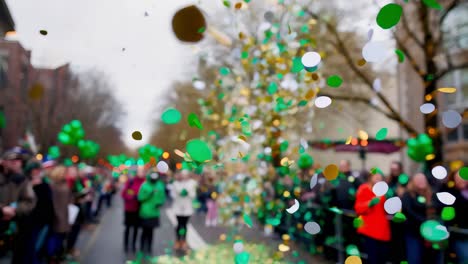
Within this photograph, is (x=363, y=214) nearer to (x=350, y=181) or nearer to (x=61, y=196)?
(x=350, y=181)

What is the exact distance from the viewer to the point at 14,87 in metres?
13.5

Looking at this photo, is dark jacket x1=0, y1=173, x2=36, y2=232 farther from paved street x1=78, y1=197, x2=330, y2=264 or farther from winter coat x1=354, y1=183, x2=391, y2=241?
winter coat x1=354, y1=183, x2=391, y2=241

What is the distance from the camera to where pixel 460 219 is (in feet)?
19.6

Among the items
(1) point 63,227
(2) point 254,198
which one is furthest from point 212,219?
(1) point 63,227

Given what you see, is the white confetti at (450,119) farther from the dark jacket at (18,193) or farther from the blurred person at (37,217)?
the blurred person at (37,217)

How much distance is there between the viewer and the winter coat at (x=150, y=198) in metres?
8.57

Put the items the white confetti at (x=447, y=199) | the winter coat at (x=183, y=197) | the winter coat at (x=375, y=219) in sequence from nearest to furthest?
the white confetti at (x=447, y=199) → the winter coat at (x=375, y=219) → the winter coat at (x=183, y=197)

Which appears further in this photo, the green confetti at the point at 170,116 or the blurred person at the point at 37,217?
the blurred person at the point at 37,217

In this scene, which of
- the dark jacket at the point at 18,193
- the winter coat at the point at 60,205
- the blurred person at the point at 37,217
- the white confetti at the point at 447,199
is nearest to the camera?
the white confetti at the point at 447,199

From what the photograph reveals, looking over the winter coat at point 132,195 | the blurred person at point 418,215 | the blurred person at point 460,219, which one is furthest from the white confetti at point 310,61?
the winter coat at point 132,195

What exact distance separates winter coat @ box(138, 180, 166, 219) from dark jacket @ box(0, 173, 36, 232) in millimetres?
2516

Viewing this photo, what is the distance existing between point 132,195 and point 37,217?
9.07ft

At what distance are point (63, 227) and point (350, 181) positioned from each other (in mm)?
4355

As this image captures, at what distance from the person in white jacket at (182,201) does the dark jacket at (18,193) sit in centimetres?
312
